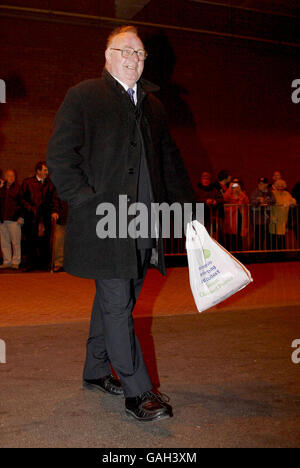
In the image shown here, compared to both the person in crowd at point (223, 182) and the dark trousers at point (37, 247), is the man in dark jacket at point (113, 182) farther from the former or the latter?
the person in crowd at point (223, 182)

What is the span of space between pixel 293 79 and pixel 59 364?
47.2 feet

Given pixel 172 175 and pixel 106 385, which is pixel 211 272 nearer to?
pixel 172 175

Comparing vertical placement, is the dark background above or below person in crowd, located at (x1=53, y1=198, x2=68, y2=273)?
above

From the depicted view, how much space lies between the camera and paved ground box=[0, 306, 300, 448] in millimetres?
3107

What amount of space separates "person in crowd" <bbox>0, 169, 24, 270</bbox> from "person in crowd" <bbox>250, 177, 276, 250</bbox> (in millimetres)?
4725

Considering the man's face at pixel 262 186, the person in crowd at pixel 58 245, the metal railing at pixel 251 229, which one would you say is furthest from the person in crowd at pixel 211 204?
the person in crowd at pixel 58 245

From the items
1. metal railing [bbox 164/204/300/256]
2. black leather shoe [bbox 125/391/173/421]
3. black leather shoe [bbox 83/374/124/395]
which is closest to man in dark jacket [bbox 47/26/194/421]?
black leather shoe [bbox 125/391/173/421]

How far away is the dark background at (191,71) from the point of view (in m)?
13.5

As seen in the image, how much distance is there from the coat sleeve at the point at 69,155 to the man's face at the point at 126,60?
0.30m

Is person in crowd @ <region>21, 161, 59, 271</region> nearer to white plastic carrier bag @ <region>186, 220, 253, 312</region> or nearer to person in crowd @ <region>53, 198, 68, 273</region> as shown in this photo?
person in crowd @ <region>53, 198, 68, 273</region>

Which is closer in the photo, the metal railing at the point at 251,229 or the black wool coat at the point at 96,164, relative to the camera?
the black wool coat at the point at 96,164

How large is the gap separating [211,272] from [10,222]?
7.69 m

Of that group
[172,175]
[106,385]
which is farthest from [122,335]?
[172,175]

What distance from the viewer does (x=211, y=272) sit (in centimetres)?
357
